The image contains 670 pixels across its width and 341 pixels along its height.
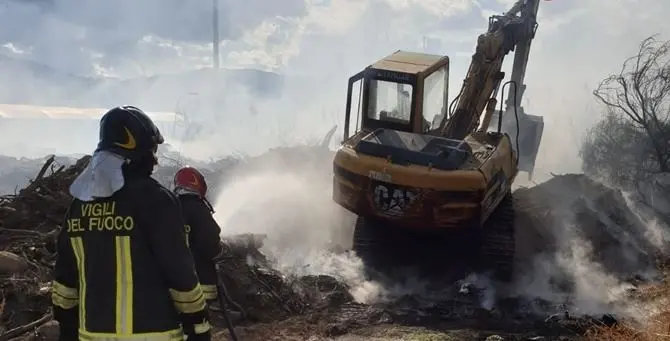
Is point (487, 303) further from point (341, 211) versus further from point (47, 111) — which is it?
point (47, 111)

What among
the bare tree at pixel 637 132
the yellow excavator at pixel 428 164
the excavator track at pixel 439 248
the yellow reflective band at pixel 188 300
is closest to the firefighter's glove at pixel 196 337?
the yellow reflective band at pixel 188 300

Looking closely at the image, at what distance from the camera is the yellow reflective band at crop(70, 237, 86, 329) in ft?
9.28

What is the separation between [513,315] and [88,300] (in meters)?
6.34

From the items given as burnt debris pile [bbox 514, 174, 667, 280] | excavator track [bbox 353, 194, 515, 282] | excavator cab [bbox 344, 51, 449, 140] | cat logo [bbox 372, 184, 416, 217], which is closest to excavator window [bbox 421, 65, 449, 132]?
excavator cab [bbox 344, 51, 449, 140]

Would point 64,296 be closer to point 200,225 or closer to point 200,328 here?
point 200,328

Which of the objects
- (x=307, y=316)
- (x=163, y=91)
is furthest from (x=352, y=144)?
(x=163, y=91)

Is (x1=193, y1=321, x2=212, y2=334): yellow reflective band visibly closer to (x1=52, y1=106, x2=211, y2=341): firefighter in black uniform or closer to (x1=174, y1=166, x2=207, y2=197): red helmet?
(x1=52, y1=106, x2=211, y2=341): firefighter in black uniform

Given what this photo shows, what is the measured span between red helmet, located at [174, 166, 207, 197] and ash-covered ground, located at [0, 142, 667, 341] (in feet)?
6.54

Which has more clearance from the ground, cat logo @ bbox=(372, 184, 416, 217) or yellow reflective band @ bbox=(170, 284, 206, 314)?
yellow reflective band @ bbox=(170, 284, 206, 314)

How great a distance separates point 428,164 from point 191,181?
514 cm

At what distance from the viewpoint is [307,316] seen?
24.4ft

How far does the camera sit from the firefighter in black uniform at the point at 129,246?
8.95ft

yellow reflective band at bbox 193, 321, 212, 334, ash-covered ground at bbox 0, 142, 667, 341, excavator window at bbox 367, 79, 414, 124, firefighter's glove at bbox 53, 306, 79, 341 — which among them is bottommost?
ash-covered ground at bbox 0, 142, 667, 341

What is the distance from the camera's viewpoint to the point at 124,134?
2.79 m
